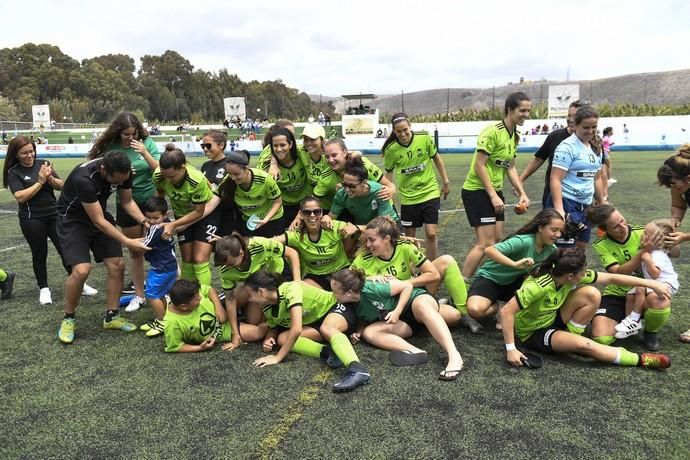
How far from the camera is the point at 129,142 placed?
475 cm

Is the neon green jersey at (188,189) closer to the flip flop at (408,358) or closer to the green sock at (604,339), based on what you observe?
the flip flop at (408,358)

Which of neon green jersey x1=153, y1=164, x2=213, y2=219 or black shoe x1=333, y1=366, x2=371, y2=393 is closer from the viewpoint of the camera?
black shoe x1=333, y1=366, x2=371, y2=393

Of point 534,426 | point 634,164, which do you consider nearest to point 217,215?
point 534,426

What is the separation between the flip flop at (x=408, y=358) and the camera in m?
3.67

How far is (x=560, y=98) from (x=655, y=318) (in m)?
37.4

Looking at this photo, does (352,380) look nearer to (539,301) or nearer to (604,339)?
Result: (539,301)

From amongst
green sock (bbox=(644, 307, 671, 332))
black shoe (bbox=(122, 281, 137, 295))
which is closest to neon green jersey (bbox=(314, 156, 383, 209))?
black shoe (bbox=(122, 281, 137, 295))

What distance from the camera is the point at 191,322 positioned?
3994 mm

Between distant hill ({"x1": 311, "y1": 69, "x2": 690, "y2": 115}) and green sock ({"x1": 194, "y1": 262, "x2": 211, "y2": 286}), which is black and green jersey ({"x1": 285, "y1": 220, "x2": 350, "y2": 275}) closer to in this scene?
green sock ({"x1": 194, "y1": 262, "x2": 211, "y2": 286})

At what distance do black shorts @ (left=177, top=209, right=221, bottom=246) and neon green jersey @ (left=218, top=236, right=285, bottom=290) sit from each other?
19.4 inches

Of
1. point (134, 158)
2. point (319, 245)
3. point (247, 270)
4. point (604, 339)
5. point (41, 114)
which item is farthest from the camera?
point (41, 114)

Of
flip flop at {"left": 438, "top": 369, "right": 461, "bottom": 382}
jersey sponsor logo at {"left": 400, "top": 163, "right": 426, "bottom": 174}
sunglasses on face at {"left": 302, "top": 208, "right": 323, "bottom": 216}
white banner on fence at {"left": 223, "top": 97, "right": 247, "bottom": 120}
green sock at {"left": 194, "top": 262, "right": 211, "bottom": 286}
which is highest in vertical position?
white banner on fence at {"left": 223, "top": 97, "right": 247, "bottom": 120}

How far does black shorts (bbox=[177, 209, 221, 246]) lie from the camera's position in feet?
15.1

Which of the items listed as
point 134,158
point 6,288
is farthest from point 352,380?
point 6,288
